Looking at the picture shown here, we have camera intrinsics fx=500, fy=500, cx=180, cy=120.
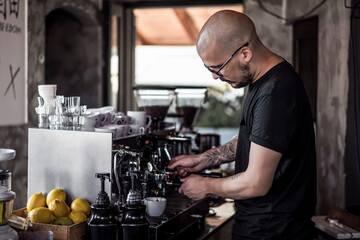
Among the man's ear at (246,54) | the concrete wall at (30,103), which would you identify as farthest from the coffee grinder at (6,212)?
the concrete wall at (30,103)

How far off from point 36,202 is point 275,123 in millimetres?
1027

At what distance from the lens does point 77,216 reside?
6.35ft

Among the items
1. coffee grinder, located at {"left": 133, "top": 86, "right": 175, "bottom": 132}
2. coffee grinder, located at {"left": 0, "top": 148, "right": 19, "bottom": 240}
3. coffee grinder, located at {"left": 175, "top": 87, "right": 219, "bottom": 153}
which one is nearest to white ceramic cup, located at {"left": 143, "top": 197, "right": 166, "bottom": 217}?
coffee grinder, located at {"left": 0, "top": 148, "right": 19, "bottom": 240}

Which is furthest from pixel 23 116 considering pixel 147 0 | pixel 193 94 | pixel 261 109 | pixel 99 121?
pixel 261 109

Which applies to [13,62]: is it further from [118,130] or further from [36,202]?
[36,202]

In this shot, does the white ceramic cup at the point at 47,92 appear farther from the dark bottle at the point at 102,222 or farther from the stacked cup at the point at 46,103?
the dark bottle at the point at 102,222

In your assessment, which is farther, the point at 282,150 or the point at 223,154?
the point at 223,154

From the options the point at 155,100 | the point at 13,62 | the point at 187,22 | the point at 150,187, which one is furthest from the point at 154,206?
the point at 187,22

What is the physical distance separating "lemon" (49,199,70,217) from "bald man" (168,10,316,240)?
0.51 meters

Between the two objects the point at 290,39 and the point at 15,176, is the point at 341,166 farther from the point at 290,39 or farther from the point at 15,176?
the point at 15,176

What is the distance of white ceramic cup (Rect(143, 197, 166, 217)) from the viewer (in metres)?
2.08

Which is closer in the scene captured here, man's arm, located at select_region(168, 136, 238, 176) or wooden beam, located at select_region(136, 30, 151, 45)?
man's arm, located at select_region(168, 136, 238, 176)

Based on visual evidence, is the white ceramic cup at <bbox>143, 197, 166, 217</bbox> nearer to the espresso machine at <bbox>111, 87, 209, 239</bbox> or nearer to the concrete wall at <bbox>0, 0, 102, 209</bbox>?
the espresso machine at <bbox>111, 87, 209, 239</bbox>

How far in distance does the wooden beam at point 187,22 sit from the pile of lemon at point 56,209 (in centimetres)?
761
